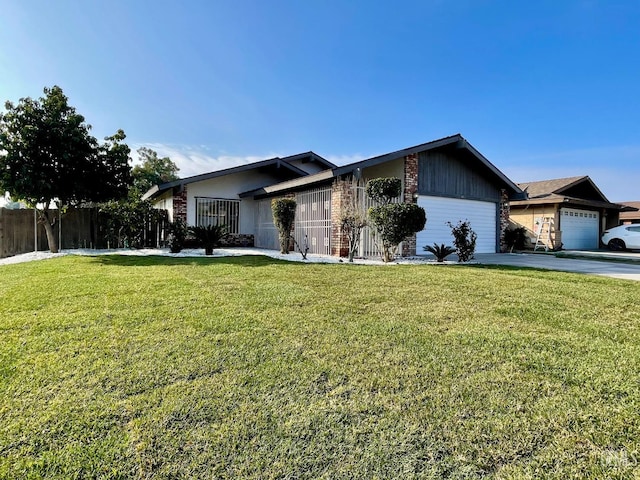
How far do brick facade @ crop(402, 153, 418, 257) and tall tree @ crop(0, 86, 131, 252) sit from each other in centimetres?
970

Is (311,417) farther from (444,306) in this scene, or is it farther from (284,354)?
(444,306)

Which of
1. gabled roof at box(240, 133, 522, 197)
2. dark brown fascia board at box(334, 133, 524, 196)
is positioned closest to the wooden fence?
gabled roof at box(240, 133, 522, 197)

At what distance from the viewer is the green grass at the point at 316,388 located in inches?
68.4

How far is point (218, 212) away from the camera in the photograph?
15141 mm

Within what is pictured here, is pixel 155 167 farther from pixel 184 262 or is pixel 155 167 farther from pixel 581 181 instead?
pixel 581 181

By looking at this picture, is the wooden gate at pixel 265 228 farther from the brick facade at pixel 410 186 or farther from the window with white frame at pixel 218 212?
the brick facade at pixel 410 186

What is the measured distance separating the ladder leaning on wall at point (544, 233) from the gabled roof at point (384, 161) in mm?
4093

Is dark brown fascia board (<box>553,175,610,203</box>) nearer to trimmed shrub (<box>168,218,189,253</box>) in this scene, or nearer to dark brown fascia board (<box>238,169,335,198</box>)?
dark brown fascia board (<box>238,169,335,198</box>)

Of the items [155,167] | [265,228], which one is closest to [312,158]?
[265,228]

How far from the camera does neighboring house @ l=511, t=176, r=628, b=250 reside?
16.8m

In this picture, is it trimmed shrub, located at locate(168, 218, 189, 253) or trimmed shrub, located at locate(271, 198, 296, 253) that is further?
trimmed shrub, located at locate(168, 218, 189, 253)

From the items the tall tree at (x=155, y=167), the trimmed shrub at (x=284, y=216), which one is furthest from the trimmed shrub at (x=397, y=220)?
the tall tree at (x=155, y=167)

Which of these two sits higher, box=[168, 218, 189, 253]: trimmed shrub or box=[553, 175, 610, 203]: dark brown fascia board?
box=[553, 175, 610, 203]: dark brown fascia board

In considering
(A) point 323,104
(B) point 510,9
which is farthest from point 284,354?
(A) point 323,104
